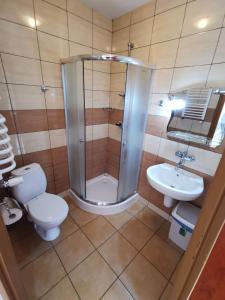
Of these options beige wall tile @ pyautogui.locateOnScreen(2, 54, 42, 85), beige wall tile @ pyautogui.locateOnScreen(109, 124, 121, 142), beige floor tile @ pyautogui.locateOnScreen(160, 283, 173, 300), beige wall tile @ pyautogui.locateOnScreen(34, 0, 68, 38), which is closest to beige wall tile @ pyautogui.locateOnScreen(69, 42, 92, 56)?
beige wall tile @ pyautogui.locateOnScreen(34, 0, 68, 38)

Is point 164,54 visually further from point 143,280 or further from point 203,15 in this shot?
point 143,280

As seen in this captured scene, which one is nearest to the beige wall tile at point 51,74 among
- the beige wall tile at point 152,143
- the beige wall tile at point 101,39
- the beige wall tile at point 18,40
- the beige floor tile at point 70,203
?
the beige wall tile at point 18,40

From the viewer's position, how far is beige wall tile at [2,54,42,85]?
135 centimetres

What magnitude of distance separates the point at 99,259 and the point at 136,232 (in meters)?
0.52

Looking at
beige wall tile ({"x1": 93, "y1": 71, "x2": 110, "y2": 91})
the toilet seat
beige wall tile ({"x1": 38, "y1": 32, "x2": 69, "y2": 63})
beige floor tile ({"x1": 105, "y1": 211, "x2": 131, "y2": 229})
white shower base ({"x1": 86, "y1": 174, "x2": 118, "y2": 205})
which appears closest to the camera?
the toilet seat

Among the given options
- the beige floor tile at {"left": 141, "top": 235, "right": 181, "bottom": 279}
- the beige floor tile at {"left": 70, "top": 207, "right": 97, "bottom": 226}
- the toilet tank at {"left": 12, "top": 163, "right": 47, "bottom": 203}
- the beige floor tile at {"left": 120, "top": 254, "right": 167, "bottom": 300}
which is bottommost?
the beige floor tile at {"left": 120, "top": 254, "right": 167, "bottom": 300}

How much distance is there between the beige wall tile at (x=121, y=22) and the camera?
5.92 ft

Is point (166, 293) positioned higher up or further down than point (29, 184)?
further down

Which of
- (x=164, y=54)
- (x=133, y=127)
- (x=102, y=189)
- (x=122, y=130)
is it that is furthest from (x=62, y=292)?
(x=164, y=54)

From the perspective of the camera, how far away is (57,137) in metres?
1.89

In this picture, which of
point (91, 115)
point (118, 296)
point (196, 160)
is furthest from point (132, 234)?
point (91, 115)

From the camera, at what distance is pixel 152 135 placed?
187 centimetres

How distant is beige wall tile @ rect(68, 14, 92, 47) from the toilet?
1.57m

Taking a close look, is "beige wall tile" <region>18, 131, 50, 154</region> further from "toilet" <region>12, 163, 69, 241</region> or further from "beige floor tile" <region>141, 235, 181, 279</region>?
"beige floor tile" <region>141, 235, 181, 279</region>
